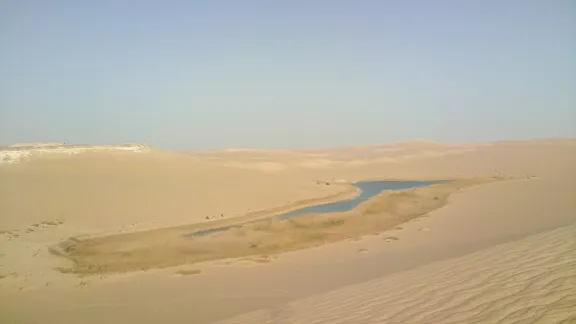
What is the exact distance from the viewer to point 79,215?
17.3 metres

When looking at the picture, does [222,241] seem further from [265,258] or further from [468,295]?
[468,295]

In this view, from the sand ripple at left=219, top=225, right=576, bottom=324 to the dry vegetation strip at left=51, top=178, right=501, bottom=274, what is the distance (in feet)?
17.1

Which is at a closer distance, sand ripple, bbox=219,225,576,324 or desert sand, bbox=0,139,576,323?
sand ripple, bbox=219,225,576,324

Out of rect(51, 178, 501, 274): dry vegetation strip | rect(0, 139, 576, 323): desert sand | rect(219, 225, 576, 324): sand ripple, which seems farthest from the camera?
rect(51, 178, 501, 274): dry vegetation strip

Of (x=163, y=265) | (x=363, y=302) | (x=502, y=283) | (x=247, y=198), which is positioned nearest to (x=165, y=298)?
(x=163, y=265)

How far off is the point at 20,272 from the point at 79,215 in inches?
296

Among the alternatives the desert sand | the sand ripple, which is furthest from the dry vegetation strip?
the sand ripple

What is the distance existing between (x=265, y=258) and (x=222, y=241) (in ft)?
10.5

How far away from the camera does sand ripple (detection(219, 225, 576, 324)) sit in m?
4.80

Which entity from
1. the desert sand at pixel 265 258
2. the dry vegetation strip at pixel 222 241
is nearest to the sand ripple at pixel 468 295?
the desert sand at pixel 265 258

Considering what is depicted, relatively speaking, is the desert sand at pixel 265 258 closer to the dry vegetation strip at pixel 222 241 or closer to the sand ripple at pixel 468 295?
the sand ripple at pixel 468 295

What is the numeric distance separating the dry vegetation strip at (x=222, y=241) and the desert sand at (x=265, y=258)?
0.17 m

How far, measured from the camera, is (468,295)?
5543mm

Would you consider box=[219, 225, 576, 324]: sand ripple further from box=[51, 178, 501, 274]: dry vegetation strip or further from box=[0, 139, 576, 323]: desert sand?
box=[51, 178, 501, 274]: dry vegetation strip
